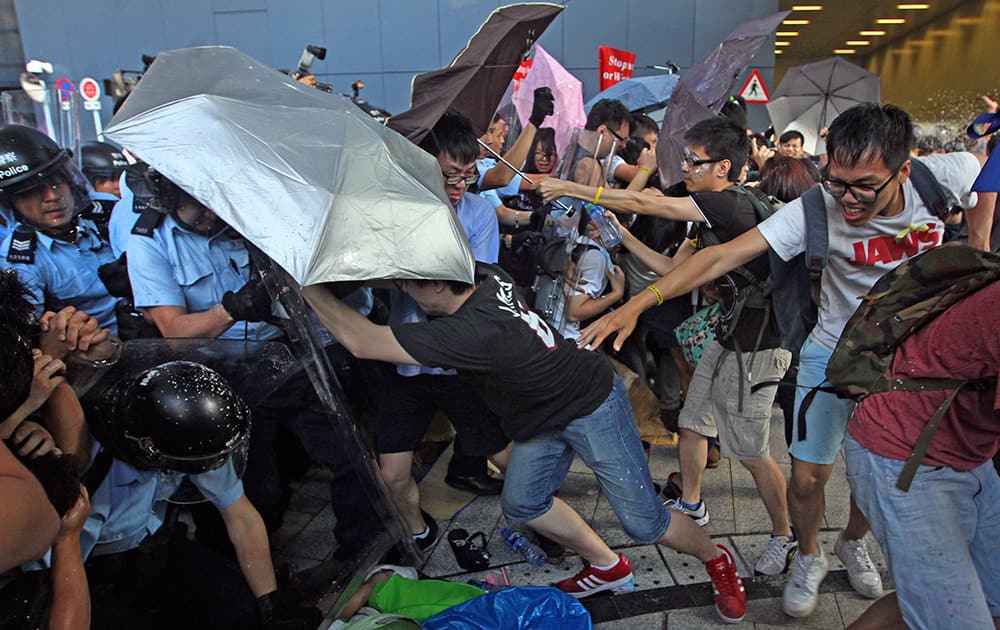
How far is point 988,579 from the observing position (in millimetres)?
1972

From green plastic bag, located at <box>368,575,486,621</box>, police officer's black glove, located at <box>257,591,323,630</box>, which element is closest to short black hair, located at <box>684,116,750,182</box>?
green plastic bag, located at <box>368,575,486,621</box>

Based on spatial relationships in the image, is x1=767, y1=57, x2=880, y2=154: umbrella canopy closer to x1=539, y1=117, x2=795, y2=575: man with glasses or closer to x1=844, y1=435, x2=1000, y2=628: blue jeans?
x1=539, y1=117, x2=795, y2=575: man with glasses

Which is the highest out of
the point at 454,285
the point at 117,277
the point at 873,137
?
the point at 873,137

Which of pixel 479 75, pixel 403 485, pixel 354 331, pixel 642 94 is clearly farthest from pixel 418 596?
pixel 642 94

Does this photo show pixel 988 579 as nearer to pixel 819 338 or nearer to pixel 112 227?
pixel 819 338

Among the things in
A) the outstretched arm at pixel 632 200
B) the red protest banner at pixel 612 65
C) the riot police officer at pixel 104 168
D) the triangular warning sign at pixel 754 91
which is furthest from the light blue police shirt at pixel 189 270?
the triangular warning sign at pixel 754 91

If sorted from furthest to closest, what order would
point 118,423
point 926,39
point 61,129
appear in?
point 926,39 → point 61,129 → point 118,423

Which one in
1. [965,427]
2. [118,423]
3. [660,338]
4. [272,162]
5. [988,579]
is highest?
[272,162]

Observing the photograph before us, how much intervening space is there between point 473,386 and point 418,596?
87cm

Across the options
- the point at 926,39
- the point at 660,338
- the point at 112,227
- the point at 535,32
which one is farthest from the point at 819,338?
the point at 926,39

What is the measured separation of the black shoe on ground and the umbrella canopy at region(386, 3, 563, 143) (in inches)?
77.7

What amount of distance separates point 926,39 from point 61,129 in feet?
61.6

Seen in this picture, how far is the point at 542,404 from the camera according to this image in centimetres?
259

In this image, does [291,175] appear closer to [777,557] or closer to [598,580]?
[598,580]
